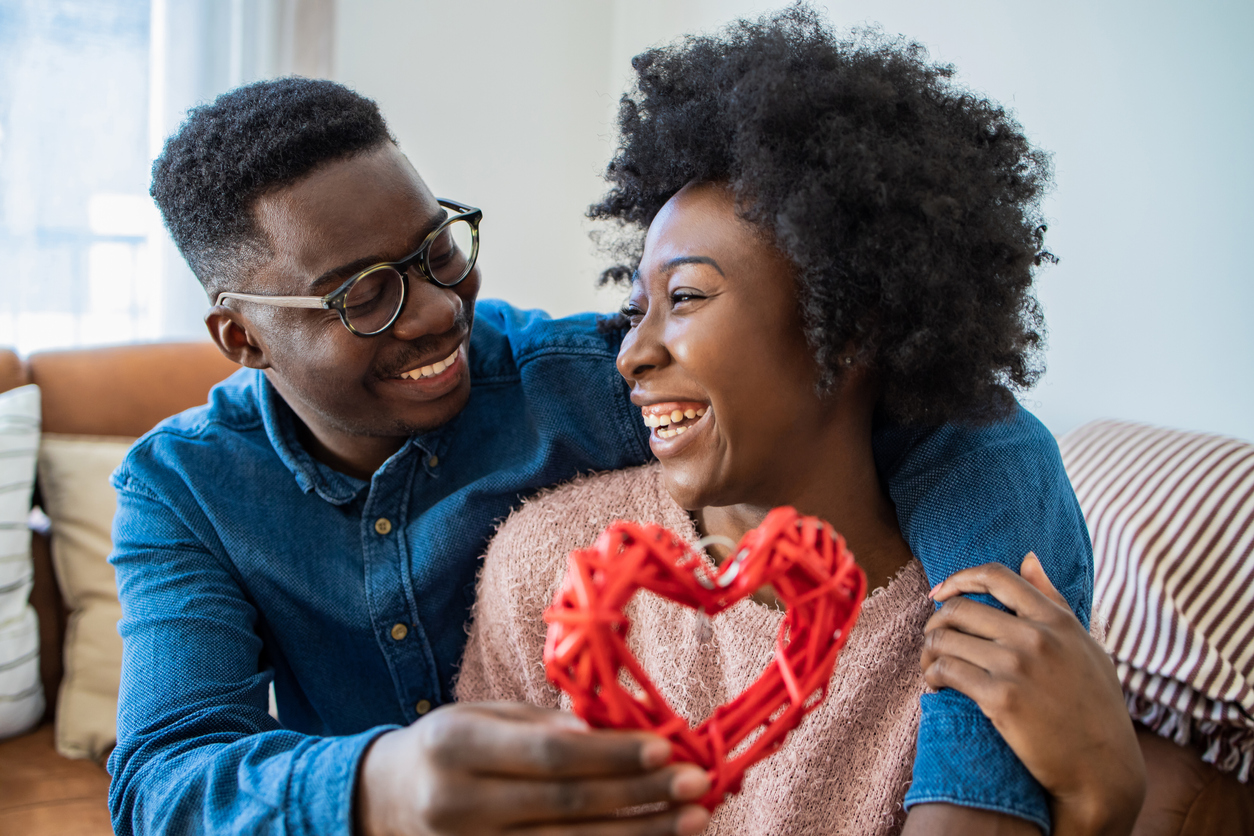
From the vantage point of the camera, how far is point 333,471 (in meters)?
1.50

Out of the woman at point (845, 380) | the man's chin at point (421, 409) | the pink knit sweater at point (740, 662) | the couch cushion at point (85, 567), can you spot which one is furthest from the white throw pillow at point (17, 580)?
the woman at point (845, 380)

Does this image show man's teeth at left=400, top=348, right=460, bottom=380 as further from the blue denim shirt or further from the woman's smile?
the woman's smile

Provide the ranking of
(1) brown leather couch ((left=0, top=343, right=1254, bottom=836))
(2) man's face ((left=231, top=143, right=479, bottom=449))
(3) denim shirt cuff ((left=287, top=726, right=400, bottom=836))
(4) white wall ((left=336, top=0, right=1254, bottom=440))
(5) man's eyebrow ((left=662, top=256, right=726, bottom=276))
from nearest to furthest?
(3) denim shirt cuff ((left=287, top=726, right=400, bottom=836))
(5) man's eyebrow ((left=662, top=256, right=726, bottom=276))
(2) man's face ((left=231, top=143, right=479, bottom=449))
(1) brown leather couch ((left=0, top=343, right=1254, bottom=836))
(4) white wall ((left=336, top=0, right=1254, bottom=440))

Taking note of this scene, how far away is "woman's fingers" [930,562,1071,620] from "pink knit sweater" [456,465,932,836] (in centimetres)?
14

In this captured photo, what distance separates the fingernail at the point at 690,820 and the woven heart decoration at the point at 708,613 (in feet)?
0.07

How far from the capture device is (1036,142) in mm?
2082

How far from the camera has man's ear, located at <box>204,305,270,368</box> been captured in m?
1.41

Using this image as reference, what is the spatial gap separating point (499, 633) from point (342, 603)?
30 cm

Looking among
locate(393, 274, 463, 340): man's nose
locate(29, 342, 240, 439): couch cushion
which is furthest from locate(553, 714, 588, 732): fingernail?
locate(29, 342, 240, 439): couch cushion

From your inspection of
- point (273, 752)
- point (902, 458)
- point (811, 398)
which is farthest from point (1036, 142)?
point (273, 752)

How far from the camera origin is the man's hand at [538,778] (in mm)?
662

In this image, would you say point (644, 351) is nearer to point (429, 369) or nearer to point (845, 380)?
point (845, 380)

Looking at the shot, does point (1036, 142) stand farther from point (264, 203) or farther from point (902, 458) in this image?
point (264, 203)

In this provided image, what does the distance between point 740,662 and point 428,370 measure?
2.06 feet
